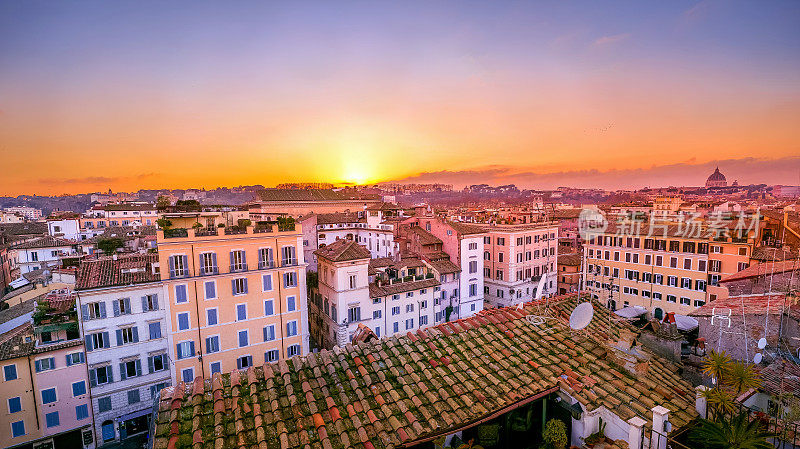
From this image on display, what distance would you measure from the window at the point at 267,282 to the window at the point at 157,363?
25.1 feet

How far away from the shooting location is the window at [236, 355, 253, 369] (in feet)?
84.9

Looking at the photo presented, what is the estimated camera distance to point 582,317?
8242mm

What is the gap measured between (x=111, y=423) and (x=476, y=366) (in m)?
27.8

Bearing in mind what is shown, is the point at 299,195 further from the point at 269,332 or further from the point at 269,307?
the point at 269,332

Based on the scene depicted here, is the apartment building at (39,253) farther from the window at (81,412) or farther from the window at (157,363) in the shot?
the window at (157,363)

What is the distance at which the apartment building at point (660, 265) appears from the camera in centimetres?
3331

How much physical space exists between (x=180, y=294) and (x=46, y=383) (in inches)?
330

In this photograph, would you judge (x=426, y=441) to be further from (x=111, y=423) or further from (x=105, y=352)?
(x=111, y=423)

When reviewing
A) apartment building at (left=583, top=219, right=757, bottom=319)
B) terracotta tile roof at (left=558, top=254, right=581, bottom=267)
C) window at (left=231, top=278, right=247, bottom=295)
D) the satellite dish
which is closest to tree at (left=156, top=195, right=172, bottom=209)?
window at (left=231, top=278, right=247, bottom=295)

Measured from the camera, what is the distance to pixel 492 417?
561cm

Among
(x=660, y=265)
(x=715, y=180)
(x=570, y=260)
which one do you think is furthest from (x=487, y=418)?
(x=715, y=180)

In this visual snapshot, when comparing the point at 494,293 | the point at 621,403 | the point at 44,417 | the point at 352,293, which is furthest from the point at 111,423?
the point at 494,293

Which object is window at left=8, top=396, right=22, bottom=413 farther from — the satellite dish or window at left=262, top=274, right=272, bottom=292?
the satellite dish

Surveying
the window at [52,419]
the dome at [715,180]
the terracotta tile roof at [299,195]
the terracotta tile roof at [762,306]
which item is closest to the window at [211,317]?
the window at [52,419]
